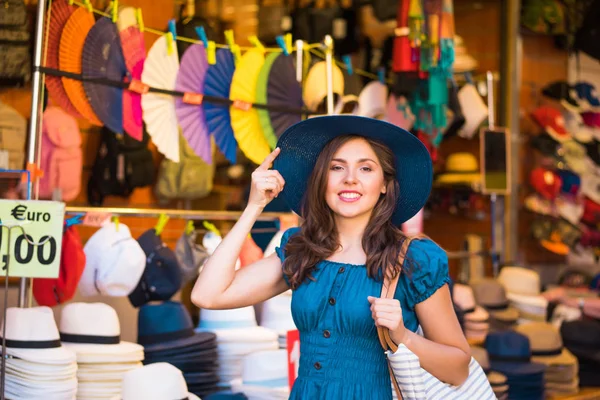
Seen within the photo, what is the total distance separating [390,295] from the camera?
259 centimetres

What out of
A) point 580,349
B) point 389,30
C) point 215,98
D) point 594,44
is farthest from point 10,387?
point 594,44

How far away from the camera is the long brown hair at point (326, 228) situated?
272 centimetres

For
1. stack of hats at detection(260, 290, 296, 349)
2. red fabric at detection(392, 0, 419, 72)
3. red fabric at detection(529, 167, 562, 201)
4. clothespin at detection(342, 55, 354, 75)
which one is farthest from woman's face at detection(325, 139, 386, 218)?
red fabric at detection(529, 167, 562, 201)

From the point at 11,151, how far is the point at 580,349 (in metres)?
3.75

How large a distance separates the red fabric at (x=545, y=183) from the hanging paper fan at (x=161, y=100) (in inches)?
164

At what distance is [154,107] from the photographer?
168 inches

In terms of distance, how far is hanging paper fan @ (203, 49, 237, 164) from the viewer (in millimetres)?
4461

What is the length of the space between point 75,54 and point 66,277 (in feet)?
3.09

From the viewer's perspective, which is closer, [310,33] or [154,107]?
[154,107]

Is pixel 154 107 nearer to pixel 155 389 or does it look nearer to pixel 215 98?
pixel 215 98

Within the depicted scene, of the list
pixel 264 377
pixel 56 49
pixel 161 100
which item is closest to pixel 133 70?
pixel 161 100

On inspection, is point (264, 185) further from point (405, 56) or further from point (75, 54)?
point (405, 56)

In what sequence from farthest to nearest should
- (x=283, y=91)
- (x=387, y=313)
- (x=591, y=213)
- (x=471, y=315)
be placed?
(x=591, y=213) → (x=471, y=315) → (x=283, y=91) → (x=387, y=313)

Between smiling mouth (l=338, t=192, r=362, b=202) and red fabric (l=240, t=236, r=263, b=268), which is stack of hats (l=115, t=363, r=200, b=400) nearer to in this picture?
red fabric (l=240, t=236, r=263, b=268)
